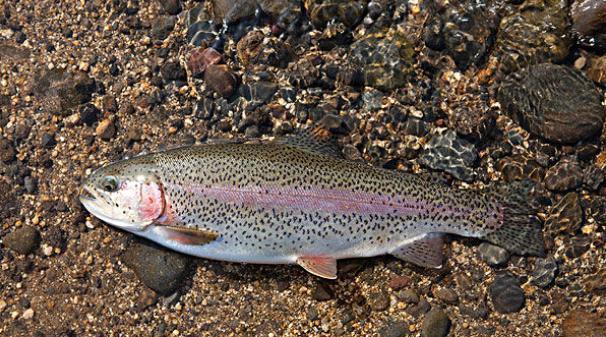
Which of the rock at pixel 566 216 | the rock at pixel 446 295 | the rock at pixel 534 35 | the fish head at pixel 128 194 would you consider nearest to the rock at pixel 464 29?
the rock at pixel 534 35

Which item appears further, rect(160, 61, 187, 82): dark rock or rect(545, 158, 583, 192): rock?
rect(160, 61, 187, 82): dark rock

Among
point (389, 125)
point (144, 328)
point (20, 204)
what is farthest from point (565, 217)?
point (20, 204)

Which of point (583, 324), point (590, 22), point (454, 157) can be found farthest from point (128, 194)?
point (590, 22)

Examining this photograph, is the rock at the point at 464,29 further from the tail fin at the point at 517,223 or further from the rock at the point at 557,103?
the tail fin at the point at 517,223

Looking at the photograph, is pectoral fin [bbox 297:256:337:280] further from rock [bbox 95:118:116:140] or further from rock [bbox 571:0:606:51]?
rock [bbox 571:0:606:51]

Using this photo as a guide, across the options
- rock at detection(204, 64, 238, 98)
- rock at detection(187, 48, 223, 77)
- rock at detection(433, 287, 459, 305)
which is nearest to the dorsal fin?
rock at detection(204, 64, 238, 98)

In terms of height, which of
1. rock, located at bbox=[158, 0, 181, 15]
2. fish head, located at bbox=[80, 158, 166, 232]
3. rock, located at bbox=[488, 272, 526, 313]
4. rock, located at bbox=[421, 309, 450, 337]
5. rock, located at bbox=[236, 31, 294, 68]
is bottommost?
rock, located at bbox=[421, 309, 450, 337]

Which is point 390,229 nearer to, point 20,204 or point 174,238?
point 174,238
